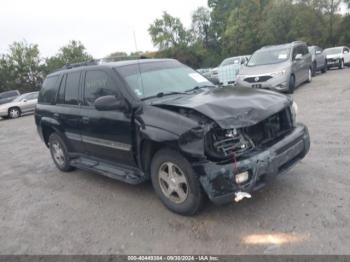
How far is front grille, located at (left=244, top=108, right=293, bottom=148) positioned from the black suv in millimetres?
12

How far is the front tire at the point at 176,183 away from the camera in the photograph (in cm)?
366

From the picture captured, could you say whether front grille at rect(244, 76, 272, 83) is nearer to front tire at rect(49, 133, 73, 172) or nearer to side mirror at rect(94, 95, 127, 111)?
front tire at rect(49, 133, 73, 172)

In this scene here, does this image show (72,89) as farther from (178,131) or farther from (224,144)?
(224,144)

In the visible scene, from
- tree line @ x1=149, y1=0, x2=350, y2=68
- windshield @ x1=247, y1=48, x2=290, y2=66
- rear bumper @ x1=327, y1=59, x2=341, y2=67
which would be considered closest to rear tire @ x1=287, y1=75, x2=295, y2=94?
windshield @ x1=247, y1=48, x2=290, y2=66

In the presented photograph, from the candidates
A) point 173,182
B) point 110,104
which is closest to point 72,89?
point 110,104

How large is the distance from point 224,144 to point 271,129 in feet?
2.65

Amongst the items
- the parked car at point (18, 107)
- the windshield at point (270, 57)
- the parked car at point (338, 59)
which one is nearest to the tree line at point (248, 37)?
the parked car at point (18, 107)

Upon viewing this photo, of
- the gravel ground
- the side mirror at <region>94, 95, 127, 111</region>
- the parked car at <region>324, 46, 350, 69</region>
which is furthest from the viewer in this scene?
the parked car at <region>324, 46, 350, 69</region>

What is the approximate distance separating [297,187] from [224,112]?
1569mm

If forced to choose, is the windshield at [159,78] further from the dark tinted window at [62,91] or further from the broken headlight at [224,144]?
the dark tinted window at [62,91]

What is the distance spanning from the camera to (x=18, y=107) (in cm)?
2155

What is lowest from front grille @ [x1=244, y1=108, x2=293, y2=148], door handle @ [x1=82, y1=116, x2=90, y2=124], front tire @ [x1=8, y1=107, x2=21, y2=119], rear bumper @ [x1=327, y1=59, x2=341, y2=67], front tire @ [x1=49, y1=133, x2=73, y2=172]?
front tire @ [x1=8, y1=107, x2=21, y2=119]

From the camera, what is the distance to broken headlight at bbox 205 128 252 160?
354 centimetres

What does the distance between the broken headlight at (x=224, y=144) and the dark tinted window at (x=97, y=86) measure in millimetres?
1645
